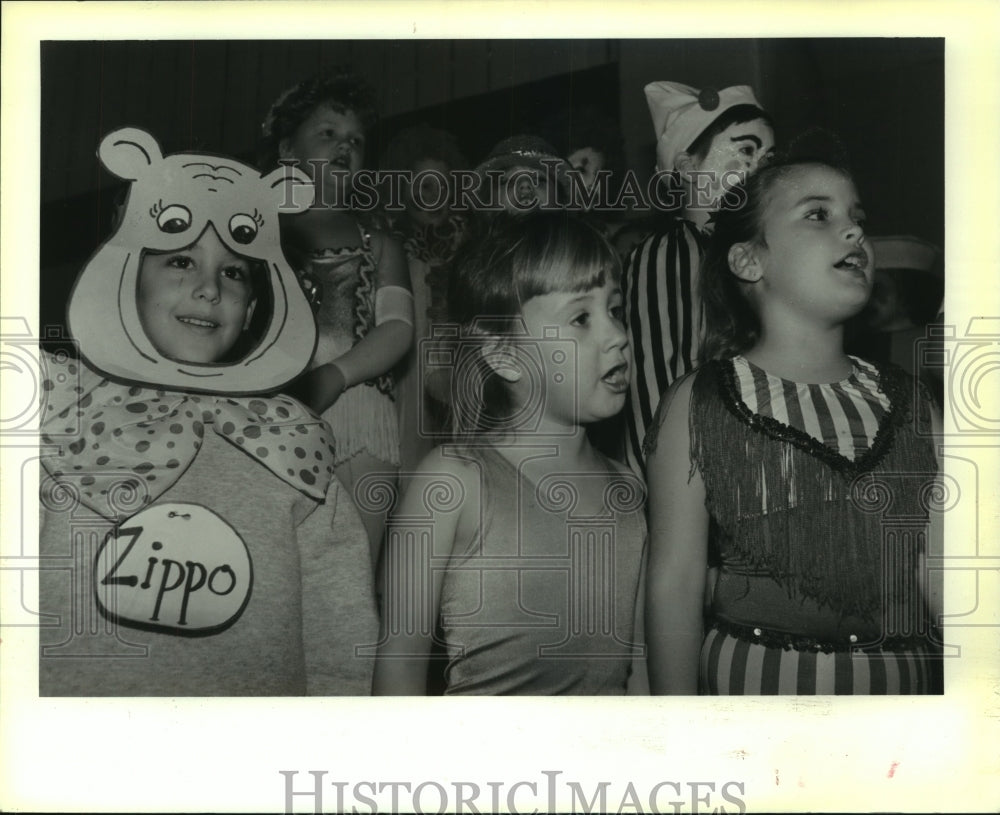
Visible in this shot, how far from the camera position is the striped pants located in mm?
2801

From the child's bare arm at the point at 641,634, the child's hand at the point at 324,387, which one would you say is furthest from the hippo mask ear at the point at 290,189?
the child's bare arm at the point at 641,634

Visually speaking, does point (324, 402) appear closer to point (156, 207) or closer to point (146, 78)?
point (156, 207)

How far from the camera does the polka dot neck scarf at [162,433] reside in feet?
9.18

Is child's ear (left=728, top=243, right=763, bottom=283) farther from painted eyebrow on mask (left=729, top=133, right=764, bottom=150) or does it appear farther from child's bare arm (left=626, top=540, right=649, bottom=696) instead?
child's bare arm (left=626, top=540, right=649, bottom=696)

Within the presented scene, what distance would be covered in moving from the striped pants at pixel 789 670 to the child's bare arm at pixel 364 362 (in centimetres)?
103

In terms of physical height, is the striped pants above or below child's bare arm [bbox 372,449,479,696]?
below

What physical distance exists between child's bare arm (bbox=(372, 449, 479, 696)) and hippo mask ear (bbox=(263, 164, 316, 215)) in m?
0.71

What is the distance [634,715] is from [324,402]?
1075 mm

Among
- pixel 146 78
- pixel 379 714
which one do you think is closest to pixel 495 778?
pixel 379 714

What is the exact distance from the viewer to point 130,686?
281cm

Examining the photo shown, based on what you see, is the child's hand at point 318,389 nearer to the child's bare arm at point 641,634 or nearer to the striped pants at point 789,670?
the child's bare arm at point 641,634

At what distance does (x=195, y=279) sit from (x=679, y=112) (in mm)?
1262

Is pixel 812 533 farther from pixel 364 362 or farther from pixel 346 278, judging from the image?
pixel 346 278

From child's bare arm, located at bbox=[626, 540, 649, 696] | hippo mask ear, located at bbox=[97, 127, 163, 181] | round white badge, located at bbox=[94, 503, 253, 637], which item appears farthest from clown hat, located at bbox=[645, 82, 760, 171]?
round white badge, located at bbox=[94, 503, 253, 637]
